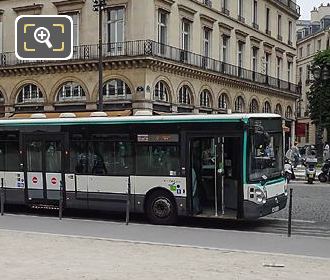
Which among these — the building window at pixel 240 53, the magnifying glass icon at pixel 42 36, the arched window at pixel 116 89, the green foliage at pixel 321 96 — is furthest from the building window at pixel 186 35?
the magnifying glass icon at pixel 42 36

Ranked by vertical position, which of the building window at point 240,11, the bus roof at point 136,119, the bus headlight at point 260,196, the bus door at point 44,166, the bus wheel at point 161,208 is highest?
the building window at point 240,11

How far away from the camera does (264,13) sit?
53938 millimetres

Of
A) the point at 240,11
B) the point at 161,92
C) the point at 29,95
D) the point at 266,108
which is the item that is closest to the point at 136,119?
the point at 161,92

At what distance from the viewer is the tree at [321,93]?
5969 cm

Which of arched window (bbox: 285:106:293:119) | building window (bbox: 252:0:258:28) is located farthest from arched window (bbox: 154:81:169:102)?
arched window (bbox: 285:106:293:119)

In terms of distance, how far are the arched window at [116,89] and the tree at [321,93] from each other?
28293 mm

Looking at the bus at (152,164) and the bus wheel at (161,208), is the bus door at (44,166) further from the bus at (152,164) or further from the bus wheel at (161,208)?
the bus wheel at (161,208)

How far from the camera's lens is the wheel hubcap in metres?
13.6

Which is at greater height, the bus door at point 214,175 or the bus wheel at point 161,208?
the bus door at point 214,175

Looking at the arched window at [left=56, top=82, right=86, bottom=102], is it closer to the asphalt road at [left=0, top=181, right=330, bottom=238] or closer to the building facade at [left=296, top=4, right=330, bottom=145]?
the asphalt road at [left=0, top=181, right=330, bottom=238]

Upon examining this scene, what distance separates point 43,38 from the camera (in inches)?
442

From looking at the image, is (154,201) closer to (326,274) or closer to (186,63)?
(326,274)

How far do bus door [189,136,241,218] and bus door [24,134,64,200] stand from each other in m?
3.76

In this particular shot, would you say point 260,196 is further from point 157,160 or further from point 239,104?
point 239,104
